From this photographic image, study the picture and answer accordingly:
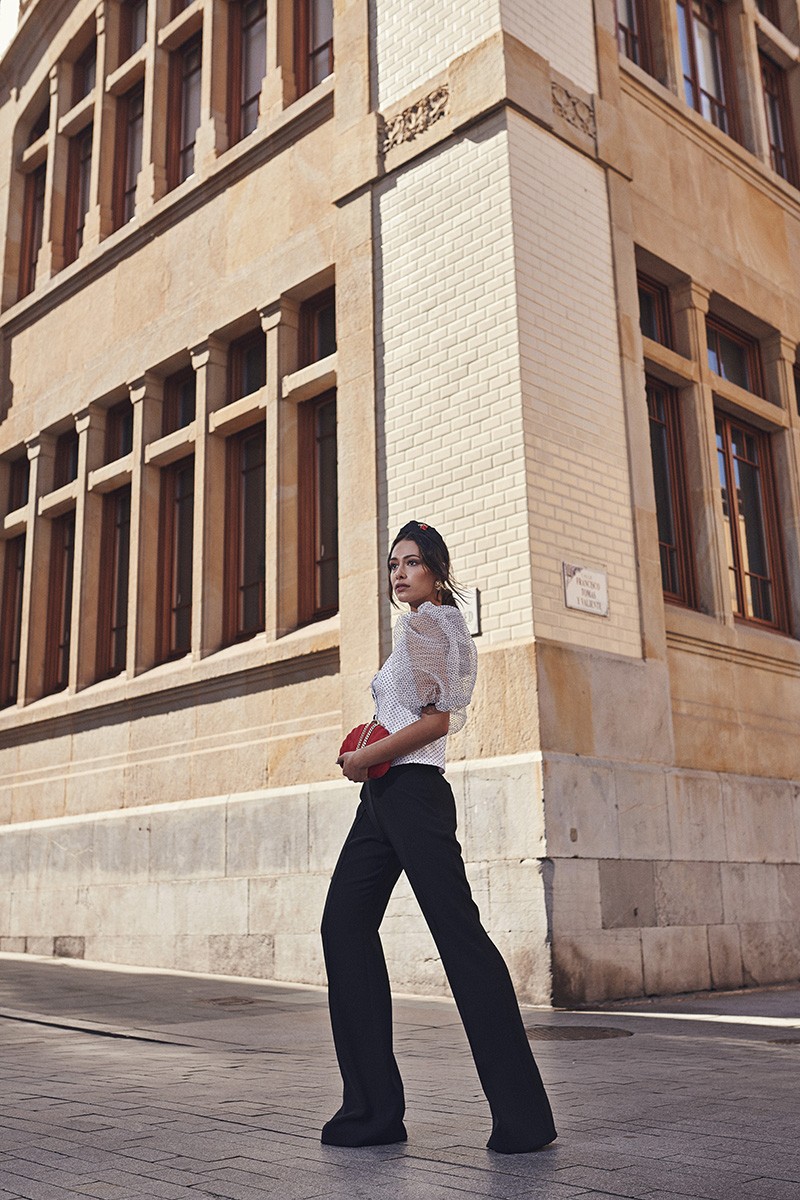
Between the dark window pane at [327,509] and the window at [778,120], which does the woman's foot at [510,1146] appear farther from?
the window at [778,120]

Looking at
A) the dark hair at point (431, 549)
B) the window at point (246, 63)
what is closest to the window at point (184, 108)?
the window at point (246, 63)

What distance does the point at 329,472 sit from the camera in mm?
Result: 13047

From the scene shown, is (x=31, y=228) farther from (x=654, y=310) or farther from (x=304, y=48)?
(x=654, y=310)

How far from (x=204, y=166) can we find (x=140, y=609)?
555cm

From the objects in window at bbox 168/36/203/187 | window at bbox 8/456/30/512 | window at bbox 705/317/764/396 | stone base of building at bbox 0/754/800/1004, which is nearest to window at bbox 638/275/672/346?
window at bbox 705/317/764/396

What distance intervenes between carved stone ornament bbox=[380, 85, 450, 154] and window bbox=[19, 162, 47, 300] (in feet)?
28.2

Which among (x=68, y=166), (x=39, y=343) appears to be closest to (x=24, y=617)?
(x=39, y=343)

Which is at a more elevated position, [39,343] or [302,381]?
[39,343]

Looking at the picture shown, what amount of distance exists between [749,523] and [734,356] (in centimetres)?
220

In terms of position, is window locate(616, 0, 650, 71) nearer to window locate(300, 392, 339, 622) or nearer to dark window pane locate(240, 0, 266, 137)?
dark window pane locate(240, 0, 266, 137)

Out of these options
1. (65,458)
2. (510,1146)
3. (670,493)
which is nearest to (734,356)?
(670,493)

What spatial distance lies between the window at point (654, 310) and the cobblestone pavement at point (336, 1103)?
7618 mm

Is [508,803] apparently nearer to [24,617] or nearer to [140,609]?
[140,609]

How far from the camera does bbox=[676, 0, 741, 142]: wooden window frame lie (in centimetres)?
1498
